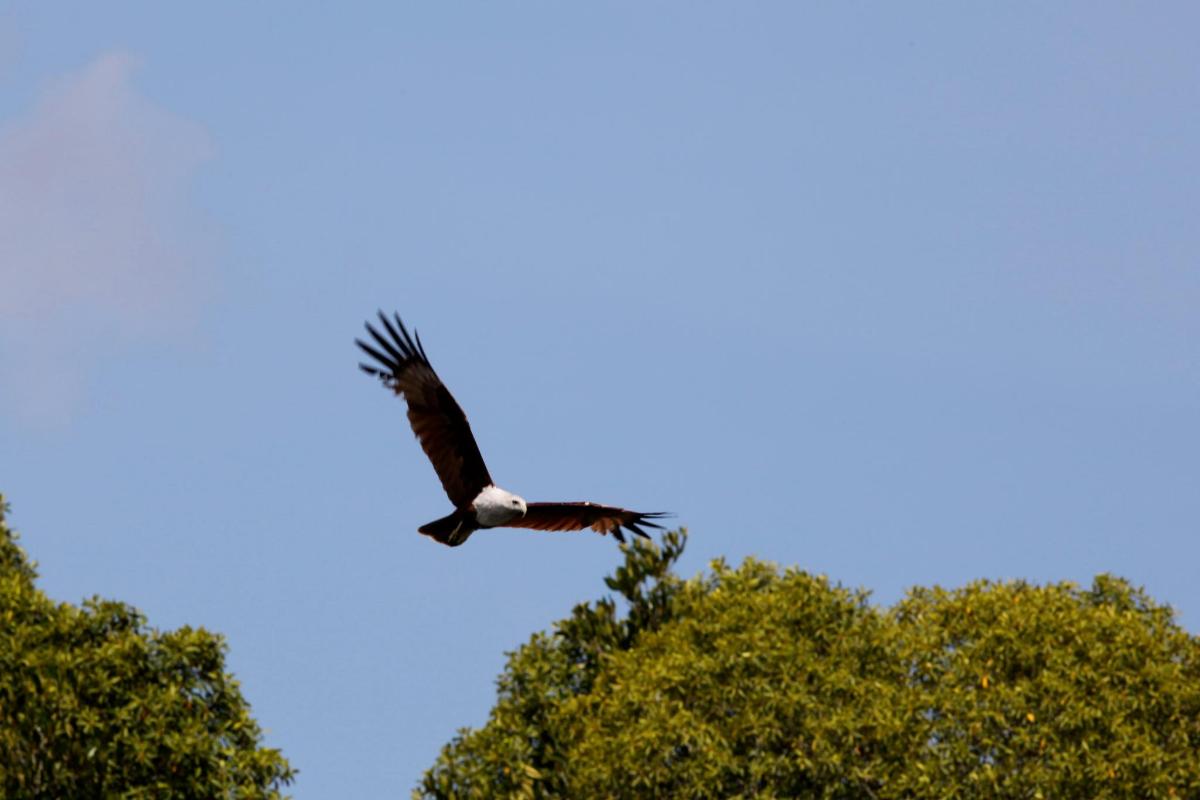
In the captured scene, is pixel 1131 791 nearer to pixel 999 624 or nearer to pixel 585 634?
pixel 999 624

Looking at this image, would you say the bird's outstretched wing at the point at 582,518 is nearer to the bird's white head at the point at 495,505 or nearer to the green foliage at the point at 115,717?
the bird's white head at the point at 495,505

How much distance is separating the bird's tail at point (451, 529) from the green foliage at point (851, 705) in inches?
124

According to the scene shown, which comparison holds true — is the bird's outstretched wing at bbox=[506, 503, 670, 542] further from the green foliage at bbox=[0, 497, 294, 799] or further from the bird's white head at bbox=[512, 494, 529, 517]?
the green foliage at bbox=[0, 497, 294, 799]

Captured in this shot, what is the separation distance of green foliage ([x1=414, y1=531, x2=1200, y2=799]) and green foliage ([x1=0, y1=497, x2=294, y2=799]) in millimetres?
3119

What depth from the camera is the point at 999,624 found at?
97.1 feet

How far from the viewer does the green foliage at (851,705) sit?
28047 mm

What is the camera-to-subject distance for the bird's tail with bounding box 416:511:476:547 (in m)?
27.8

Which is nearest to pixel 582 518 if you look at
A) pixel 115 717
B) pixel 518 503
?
pixel 518 503

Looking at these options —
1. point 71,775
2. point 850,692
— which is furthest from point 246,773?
point 850,692

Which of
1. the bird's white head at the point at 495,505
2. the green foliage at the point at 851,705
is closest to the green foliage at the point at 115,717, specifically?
the green foliage at the point at 851,705

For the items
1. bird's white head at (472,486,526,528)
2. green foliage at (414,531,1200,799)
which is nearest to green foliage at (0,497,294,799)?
green foliage at (414,531,1200,799)

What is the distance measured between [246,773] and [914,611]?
9.47m

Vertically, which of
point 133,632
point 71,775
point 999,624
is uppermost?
point 999,624

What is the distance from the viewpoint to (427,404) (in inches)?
1070
